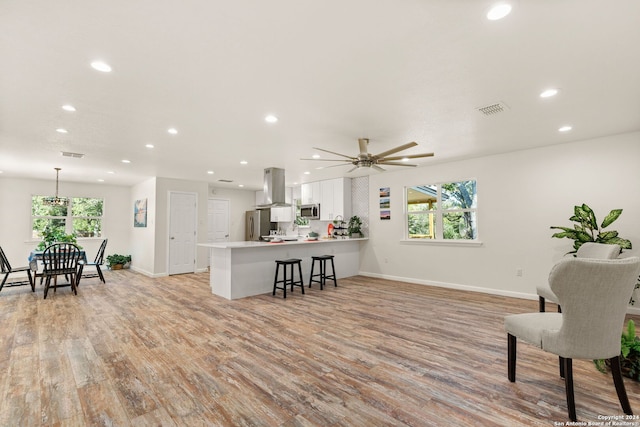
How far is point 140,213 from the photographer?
8.15m

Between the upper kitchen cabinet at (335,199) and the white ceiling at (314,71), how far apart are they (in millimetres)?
3164

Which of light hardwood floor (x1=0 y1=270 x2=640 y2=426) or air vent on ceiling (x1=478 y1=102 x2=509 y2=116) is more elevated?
air vent on ceiling (x1=478 y1=102 x2=509 y2=116)

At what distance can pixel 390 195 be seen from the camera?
22.8 feet

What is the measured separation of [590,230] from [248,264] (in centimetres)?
532

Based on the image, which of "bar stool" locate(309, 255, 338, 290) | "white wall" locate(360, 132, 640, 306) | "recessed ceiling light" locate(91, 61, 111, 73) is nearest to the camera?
"recessed ceiling light" locate(91, 61, 111, 73)

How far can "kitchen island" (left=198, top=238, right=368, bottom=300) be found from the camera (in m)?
5.12

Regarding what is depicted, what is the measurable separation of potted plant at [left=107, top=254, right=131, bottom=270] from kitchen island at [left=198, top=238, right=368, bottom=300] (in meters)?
4.58

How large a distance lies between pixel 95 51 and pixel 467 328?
4522mm

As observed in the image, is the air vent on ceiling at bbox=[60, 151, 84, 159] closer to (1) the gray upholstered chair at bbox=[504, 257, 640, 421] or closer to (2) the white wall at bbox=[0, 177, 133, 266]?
(2) the white wall at bbox=[0, 177, 133, 266]

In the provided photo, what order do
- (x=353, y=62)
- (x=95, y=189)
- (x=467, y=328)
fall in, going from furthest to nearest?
(x=95, y=189)
(x=467, y=328)
(x=353, y=62)

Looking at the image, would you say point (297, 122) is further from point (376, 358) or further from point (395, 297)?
point (395, 297)

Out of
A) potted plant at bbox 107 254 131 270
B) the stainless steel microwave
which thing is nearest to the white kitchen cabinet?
the stainless steel microwave

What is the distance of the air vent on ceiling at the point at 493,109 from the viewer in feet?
10.4

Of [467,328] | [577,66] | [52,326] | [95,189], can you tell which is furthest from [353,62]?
[95,189]
